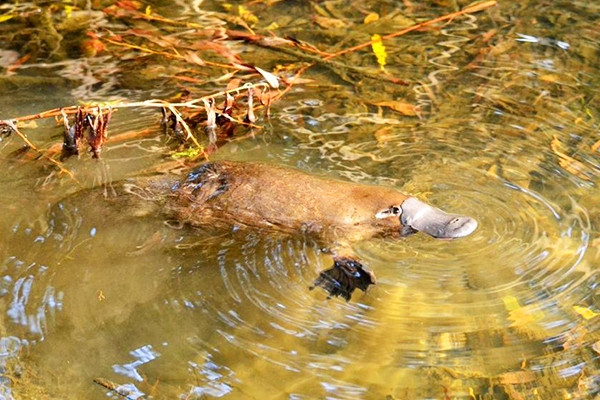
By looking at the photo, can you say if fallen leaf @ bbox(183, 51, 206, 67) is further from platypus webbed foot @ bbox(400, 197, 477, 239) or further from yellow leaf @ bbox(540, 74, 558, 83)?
yellow leaf @ bbox(540, 74, 558, 83)

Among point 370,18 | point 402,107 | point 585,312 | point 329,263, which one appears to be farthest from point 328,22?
point 585,312

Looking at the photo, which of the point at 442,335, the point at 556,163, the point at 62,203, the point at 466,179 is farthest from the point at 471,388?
the point at 62,203

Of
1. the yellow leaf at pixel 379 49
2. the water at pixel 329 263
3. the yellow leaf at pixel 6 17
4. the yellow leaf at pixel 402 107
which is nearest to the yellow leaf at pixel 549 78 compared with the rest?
the water at pixel 329 263

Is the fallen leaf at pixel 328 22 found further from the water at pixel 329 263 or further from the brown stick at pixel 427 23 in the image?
the water at pixel 329 263

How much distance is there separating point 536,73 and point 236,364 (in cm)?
298

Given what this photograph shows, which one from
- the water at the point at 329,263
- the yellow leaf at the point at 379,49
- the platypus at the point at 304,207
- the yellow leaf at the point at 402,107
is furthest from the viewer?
the yellow leaf at the point at 379,49

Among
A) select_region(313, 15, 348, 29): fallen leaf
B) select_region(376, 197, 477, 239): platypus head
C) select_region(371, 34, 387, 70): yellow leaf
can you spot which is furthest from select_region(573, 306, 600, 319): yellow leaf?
select_region(313, 15, 348, 29): fallen leaf

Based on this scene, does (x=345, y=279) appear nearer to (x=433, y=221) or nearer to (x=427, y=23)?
(x=433, y=221)

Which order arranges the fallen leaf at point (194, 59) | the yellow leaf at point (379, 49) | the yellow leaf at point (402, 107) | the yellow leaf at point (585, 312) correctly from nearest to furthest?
the yellow leaf at point (585, 312) → the yellow leaf at point (402, 107) → the fallen leaf at point (194, 59) → the yellow leaf at point (379, 49)

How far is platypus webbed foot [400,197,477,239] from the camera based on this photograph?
3490 mm

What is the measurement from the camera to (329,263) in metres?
3.45

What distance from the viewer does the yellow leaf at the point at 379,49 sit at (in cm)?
515

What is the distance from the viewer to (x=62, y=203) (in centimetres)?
382

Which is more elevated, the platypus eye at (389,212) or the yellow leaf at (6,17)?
the platypus eye at (389,212)
